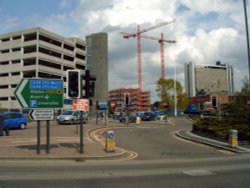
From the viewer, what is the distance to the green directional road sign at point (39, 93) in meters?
16.8

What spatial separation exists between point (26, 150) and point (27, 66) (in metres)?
74.0

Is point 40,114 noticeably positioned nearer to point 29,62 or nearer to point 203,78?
point 29,62

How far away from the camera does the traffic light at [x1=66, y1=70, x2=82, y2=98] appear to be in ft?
55.3

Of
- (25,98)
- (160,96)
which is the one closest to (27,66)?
(160,96)

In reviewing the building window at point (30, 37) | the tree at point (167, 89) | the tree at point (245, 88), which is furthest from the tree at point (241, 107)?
the building window at point (30, 37)

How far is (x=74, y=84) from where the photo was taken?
1694 centimetres

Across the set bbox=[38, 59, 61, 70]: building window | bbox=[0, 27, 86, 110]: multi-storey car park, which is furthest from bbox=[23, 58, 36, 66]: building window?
bbox=[38, 59, 61, 70]: building window

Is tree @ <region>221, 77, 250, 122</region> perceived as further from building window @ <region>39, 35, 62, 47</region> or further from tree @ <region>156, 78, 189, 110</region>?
building window @ <region>39, 35, 62, 47</region>

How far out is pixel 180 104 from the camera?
297 ft

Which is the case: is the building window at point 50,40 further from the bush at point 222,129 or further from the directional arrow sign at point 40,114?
the directional arrow sign at point 40,114

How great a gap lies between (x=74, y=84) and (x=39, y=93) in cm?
174

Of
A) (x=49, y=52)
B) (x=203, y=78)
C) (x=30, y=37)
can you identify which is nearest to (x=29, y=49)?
(x=30, y=37)

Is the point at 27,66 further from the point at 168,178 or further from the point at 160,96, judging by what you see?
the point at 168,178

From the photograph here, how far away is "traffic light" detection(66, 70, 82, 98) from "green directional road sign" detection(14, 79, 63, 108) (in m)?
0.83
